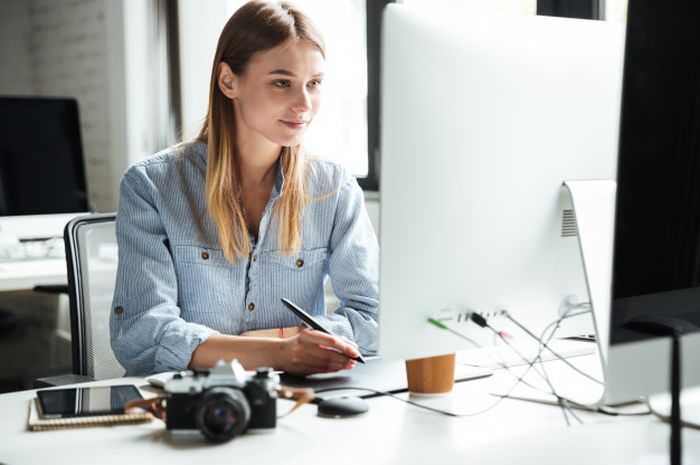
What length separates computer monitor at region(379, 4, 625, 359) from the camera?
3.27 feet

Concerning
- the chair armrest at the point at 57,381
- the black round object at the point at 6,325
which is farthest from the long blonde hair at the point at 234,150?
the black round object at the point at 6,325

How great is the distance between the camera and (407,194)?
101 cm

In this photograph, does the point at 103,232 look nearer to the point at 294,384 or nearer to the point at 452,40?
the point at 294,384

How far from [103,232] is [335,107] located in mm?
2235

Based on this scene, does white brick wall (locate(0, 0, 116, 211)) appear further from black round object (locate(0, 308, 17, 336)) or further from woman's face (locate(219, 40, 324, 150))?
woman's face (locate(219, 40, 324, 150))

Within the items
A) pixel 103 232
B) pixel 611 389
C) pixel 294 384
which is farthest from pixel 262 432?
pixel 103 232

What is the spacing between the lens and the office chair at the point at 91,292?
5.38 ft

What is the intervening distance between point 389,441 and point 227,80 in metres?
0.91

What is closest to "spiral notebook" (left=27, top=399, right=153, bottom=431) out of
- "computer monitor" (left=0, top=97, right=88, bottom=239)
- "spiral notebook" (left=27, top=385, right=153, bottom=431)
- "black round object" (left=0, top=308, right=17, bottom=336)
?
"spiral notebook" (left=27, top=385, right=153, bottom=431)

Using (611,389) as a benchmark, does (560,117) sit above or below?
above

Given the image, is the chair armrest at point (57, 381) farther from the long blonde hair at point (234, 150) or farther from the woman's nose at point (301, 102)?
the woman's nose at point (301, 102)

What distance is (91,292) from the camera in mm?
1661

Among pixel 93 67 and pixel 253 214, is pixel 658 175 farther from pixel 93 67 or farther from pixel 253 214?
pixel 93 67

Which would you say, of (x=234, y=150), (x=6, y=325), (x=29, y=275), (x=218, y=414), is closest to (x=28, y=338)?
(x=6, y=325)
